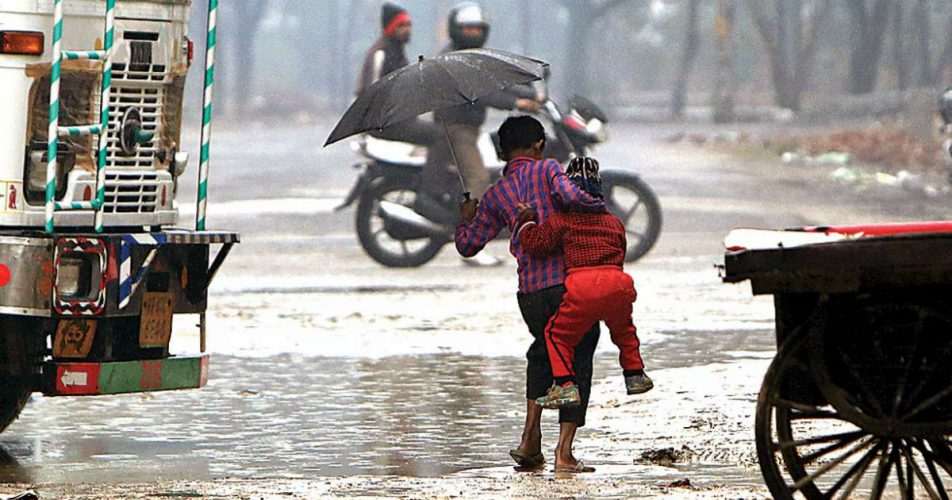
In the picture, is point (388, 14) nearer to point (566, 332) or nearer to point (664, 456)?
point (664, 456)

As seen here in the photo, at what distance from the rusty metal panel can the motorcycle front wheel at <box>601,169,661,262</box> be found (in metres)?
9.78

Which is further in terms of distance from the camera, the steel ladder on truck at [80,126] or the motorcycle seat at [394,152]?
the motorcycle seat at [394,152]

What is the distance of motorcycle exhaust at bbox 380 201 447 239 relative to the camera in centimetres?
1753

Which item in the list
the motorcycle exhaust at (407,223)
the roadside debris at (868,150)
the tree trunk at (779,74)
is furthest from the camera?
the tree trunk at (779,74)

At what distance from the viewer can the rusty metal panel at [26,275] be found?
26.8ft

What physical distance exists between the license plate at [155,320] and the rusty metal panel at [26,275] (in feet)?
1.64

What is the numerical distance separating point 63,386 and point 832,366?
353 centimetres

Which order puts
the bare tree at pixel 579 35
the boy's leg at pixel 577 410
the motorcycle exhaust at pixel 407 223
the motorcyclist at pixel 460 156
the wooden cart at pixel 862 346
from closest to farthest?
the wooden cart at pixel 862 346 < the boy's leg at pixel 577 410 < the motorcyclist at pixel 460 156 < the motorcycle exhaust at pixel 407 223 < the bare tree at pixel 579 35

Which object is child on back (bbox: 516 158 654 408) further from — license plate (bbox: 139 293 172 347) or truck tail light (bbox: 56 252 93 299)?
truck tail light (bbox: 56 252 93 299)

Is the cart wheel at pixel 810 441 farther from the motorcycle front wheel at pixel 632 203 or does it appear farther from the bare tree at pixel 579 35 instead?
the bare tree at pixel 579 35

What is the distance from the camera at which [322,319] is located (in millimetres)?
14500

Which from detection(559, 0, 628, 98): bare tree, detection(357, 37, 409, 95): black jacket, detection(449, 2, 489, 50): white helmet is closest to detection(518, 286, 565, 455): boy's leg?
detection(357, 37, 409, 95): black jacket

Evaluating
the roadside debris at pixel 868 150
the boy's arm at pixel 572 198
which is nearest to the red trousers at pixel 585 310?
the boy's arm at pixel 572 198

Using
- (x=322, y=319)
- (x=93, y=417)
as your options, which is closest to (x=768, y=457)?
(x=93, y=417)
